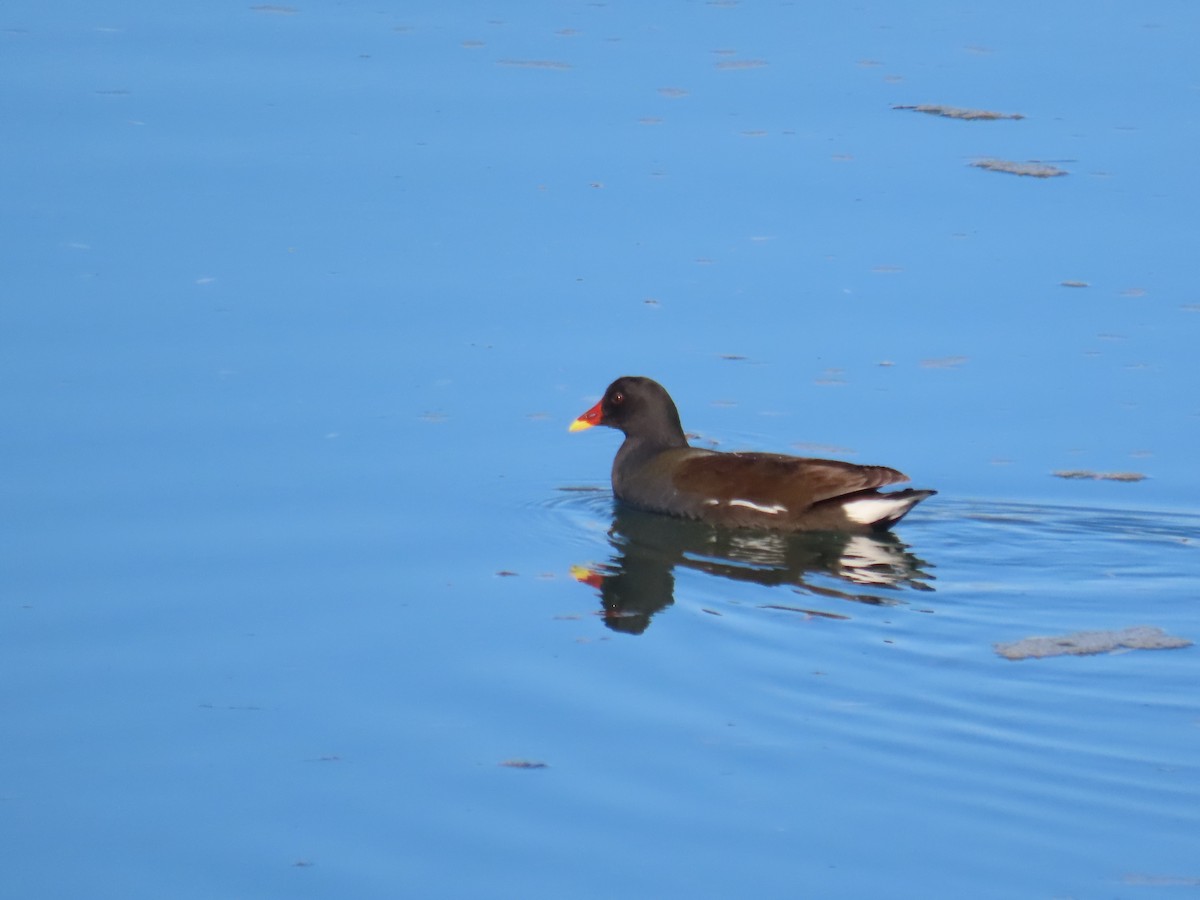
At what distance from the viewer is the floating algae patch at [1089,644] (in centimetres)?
710

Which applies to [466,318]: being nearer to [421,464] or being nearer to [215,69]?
[421,464]

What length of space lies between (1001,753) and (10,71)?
9.84 meters

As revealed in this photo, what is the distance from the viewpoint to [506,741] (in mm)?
6246

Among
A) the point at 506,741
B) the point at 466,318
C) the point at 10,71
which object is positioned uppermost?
the point at 10,71

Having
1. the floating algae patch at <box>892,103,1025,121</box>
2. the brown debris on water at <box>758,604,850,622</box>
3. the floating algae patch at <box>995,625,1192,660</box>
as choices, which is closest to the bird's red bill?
the brown debris on water at <box>758,604,850,622</box>

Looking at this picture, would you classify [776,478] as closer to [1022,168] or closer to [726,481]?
[726,481]

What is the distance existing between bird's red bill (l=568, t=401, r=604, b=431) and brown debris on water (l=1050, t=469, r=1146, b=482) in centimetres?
219

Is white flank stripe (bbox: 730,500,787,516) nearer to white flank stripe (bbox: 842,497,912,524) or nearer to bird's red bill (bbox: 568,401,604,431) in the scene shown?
white flank stripe (bbox: 842,497,912,524)

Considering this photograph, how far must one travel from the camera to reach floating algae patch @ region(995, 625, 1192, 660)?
7102 millimetres

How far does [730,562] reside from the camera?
27.6ft

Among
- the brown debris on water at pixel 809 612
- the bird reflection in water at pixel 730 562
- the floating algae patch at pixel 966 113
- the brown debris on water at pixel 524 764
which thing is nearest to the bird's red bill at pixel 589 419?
the bird reflection in water at pixel 730 562

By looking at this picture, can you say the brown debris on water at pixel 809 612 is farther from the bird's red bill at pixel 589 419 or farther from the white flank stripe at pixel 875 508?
the bird's red bill at pixel 589 419

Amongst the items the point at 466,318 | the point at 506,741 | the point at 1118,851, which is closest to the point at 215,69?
the point at 466,318

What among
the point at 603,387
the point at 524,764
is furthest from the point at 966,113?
the point at 524,764
